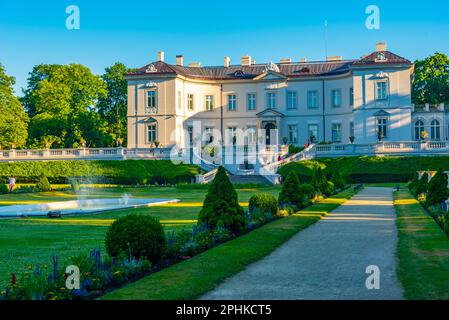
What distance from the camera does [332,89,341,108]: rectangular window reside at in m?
57.2

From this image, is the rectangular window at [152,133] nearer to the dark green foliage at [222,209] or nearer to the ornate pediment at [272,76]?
the ornate pediment at [272,76]

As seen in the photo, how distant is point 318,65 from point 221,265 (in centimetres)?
5157

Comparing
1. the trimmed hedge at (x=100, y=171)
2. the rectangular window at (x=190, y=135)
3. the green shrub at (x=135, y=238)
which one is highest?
the rectangular window at (x=190, y=135)

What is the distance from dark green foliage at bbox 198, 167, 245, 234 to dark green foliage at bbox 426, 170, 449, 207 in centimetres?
770

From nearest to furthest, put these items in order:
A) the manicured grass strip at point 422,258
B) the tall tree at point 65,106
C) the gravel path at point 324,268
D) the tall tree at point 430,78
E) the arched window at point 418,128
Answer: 1. the gravel path at point 324,268
2. the manicured grass strip at point 422,258
3. the arched window at point 418,128
4. the tall tree at point 65,106
5. the tall tree at point 430,78

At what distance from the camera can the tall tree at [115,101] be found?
74875 millimetres

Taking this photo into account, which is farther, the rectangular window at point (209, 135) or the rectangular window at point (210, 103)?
the rectangular window at point (210, 103)

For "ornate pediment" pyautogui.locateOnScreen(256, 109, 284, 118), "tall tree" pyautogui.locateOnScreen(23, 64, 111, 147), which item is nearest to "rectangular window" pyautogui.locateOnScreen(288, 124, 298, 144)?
"ornate pediment" pyautogui.locateOnScreen(256, 109, 284, 118)

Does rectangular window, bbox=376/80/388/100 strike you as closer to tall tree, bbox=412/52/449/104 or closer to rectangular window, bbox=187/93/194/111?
tall tree, bbox=412/52/449/104

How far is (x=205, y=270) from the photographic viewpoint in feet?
32.8

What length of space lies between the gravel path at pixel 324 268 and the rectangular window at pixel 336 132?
4067 centimetres

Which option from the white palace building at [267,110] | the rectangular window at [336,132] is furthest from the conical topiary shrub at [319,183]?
the rectangular window at [336,132]

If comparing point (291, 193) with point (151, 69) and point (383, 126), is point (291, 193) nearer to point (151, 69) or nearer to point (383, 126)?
point (383, 126)

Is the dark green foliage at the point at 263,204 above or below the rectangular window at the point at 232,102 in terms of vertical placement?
below
